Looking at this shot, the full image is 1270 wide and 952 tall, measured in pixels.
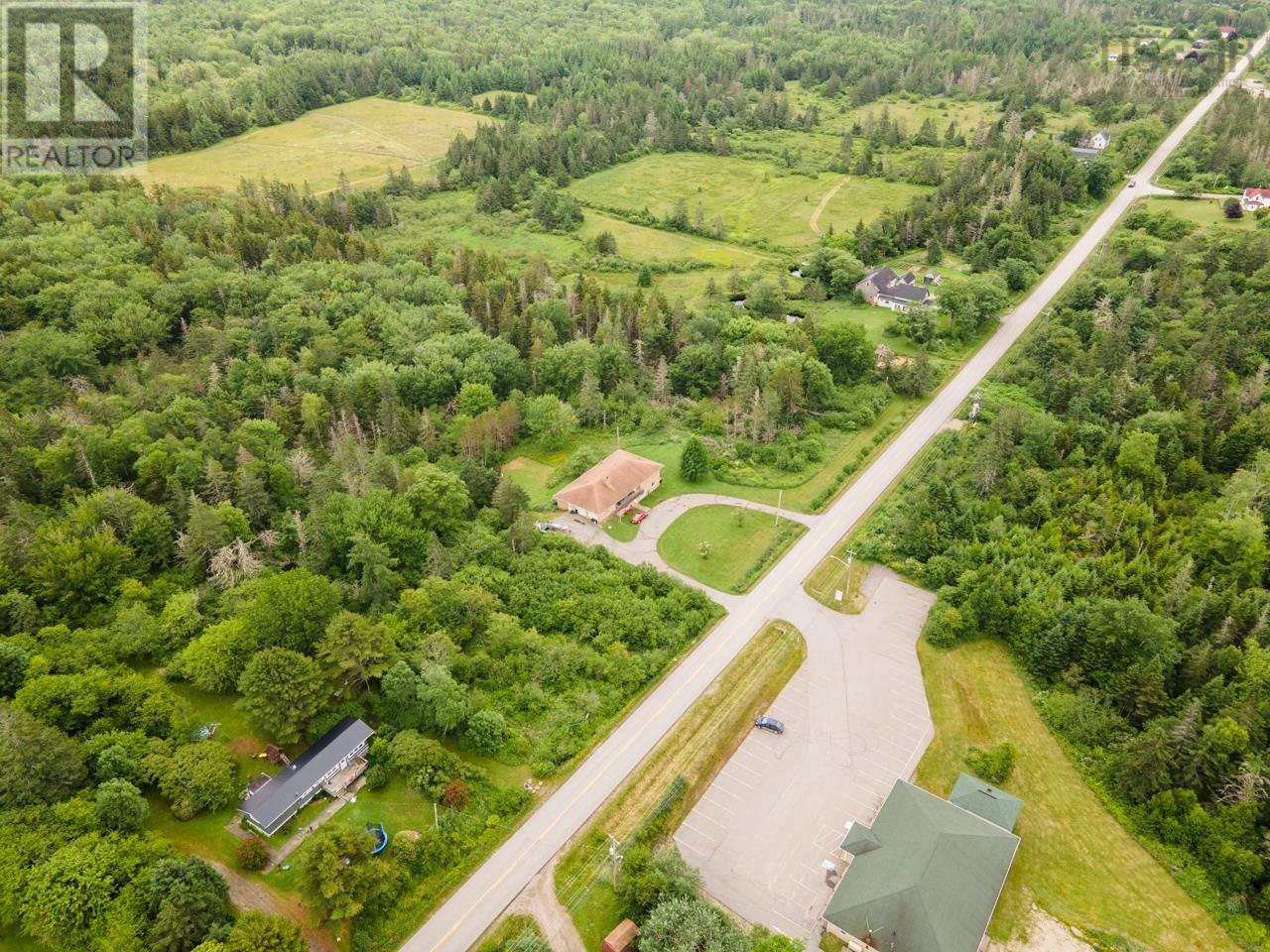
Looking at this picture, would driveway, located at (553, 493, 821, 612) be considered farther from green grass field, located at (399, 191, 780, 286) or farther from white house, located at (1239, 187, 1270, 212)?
white house, located at (1239, 187, 1270, 212)

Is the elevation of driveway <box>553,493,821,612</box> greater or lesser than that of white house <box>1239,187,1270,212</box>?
lesser

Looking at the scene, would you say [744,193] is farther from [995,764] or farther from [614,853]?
[614,853]

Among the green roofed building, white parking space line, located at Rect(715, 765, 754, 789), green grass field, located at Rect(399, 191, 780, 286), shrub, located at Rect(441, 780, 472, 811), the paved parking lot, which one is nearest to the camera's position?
the green roofed building

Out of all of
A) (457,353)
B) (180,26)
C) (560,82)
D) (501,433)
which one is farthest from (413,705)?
(180,26)

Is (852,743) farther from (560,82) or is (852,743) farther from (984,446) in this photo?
(560,82)

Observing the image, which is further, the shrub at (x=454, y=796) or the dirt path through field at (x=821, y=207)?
the dirt path through field at (x=821, y=207)

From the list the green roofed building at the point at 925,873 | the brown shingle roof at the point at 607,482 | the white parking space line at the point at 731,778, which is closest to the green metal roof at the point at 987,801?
the green roofed building at the point at 925,873

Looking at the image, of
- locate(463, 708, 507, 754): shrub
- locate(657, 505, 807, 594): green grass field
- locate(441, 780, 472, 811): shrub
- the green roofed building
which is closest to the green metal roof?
the green roofed building

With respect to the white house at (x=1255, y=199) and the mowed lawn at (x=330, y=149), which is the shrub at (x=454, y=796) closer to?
the mowed lawn at (x=330, y=149)
